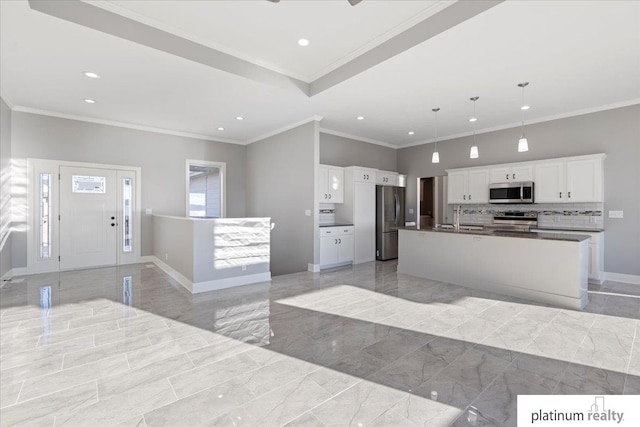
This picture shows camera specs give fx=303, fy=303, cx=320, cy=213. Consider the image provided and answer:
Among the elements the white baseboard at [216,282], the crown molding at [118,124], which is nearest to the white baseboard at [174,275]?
the white baseboard at [216,282]

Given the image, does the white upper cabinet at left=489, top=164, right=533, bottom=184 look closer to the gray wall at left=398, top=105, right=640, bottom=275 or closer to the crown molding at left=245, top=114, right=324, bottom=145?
the gray wall at left=398, top=105, right=640, bottom=275

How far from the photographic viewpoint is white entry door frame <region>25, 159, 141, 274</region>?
5.50 m

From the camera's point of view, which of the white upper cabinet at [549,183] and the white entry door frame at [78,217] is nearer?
the white upper cabinet at [549,183]

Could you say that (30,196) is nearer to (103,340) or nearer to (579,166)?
(103,340)

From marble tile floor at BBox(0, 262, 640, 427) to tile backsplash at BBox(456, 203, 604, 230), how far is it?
1.64m

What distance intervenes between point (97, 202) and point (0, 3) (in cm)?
426

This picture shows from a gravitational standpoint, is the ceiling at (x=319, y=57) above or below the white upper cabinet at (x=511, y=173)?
above

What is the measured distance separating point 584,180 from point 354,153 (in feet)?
14.2

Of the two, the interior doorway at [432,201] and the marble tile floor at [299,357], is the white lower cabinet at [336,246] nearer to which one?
the marble tile floor at [299,357]

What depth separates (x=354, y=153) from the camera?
23.9 feet

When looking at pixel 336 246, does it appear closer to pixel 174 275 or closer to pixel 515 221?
pixel 174 275

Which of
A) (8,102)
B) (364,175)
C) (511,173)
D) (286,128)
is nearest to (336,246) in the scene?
(364,175)

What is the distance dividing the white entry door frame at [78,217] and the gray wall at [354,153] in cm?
412

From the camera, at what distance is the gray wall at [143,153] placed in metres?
5.43
